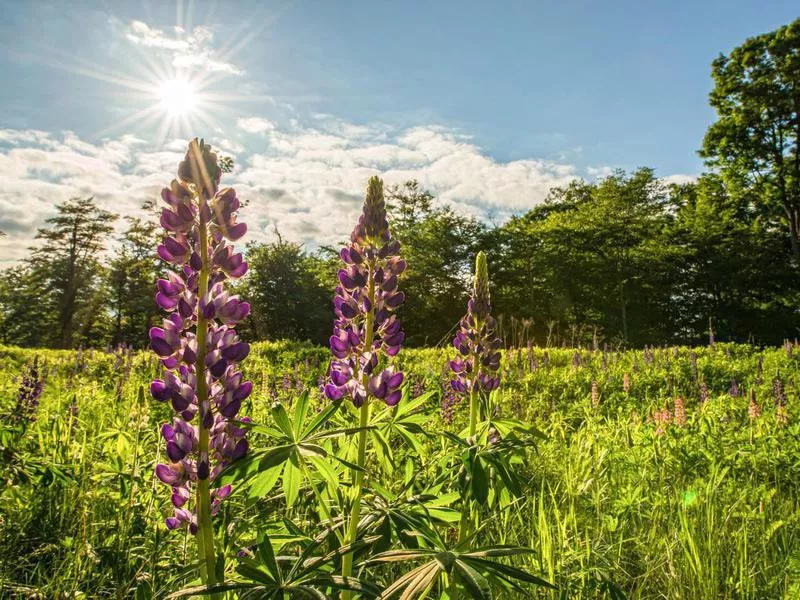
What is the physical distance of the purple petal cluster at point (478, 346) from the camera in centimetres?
229

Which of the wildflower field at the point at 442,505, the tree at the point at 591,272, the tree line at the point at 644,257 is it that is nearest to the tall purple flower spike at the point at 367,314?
the wildflower field at the point at 442,505

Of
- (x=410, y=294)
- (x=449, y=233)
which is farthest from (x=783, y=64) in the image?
(x=410, y=294)

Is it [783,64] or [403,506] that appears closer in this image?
[403,506]

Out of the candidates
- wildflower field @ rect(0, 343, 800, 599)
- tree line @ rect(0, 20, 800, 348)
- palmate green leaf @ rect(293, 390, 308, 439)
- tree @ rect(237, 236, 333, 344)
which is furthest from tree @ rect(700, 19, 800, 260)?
palmate green leaf @ rect(293, 390, 308, 439)

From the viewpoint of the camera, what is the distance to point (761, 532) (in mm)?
3195

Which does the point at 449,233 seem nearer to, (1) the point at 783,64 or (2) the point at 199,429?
(1) the point at 783,64

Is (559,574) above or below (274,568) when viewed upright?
below

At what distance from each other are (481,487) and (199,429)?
2.86 ft

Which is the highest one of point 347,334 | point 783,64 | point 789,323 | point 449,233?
point 783,64

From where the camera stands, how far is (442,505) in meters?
1.71

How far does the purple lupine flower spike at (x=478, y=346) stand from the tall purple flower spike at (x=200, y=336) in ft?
3.77

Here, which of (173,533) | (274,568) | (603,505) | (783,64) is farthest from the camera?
(783,64)

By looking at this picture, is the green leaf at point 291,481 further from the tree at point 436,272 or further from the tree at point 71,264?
the tree at point 71,264

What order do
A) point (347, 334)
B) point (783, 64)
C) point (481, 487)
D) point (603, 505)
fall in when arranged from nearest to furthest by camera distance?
point (481, 487), point (347, 334), point (603, 505), point (783, 64)
